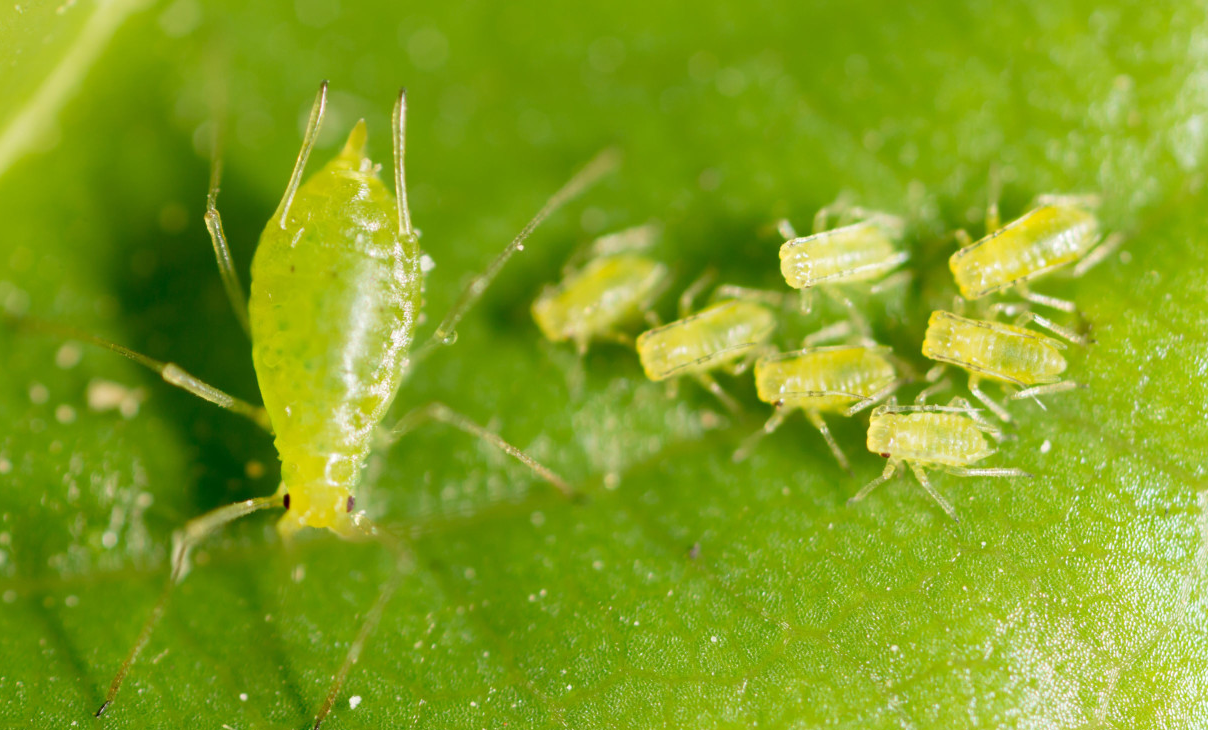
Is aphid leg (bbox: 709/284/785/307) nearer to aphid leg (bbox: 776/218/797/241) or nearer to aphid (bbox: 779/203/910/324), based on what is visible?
aphid (bbox: 779/203/910/324)

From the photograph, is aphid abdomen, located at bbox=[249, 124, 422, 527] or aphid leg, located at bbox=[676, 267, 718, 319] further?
aphid leg, located at bbox=[676, 267, 718, 319]

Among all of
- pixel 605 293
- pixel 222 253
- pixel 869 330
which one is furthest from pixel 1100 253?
pixel 222 253

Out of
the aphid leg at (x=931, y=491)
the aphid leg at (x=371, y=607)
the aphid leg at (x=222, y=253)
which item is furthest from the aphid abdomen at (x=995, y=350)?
the aphid leg at (x=222, y=253)

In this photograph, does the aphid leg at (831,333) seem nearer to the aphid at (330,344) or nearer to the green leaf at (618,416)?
the green leaf at (618,416)

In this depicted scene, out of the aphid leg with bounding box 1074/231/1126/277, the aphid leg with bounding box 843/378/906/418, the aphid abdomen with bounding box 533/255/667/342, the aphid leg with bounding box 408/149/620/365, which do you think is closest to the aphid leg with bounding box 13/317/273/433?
the aphid leg with bounding box 408/149/620/365

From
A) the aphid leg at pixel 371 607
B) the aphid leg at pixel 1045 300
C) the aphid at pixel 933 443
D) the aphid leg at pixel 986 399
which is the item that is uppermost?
the aphid leg at pixel 1045 300

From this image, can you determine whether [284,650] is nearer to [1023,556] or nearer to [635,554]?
[635,554]

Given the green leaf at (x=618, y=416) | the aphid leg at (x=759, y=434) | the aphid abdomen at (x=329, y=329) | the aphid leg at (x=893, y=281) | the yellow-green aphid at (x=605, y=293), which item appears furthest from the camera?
the yellow-green aphid at (x=605, y=293)
